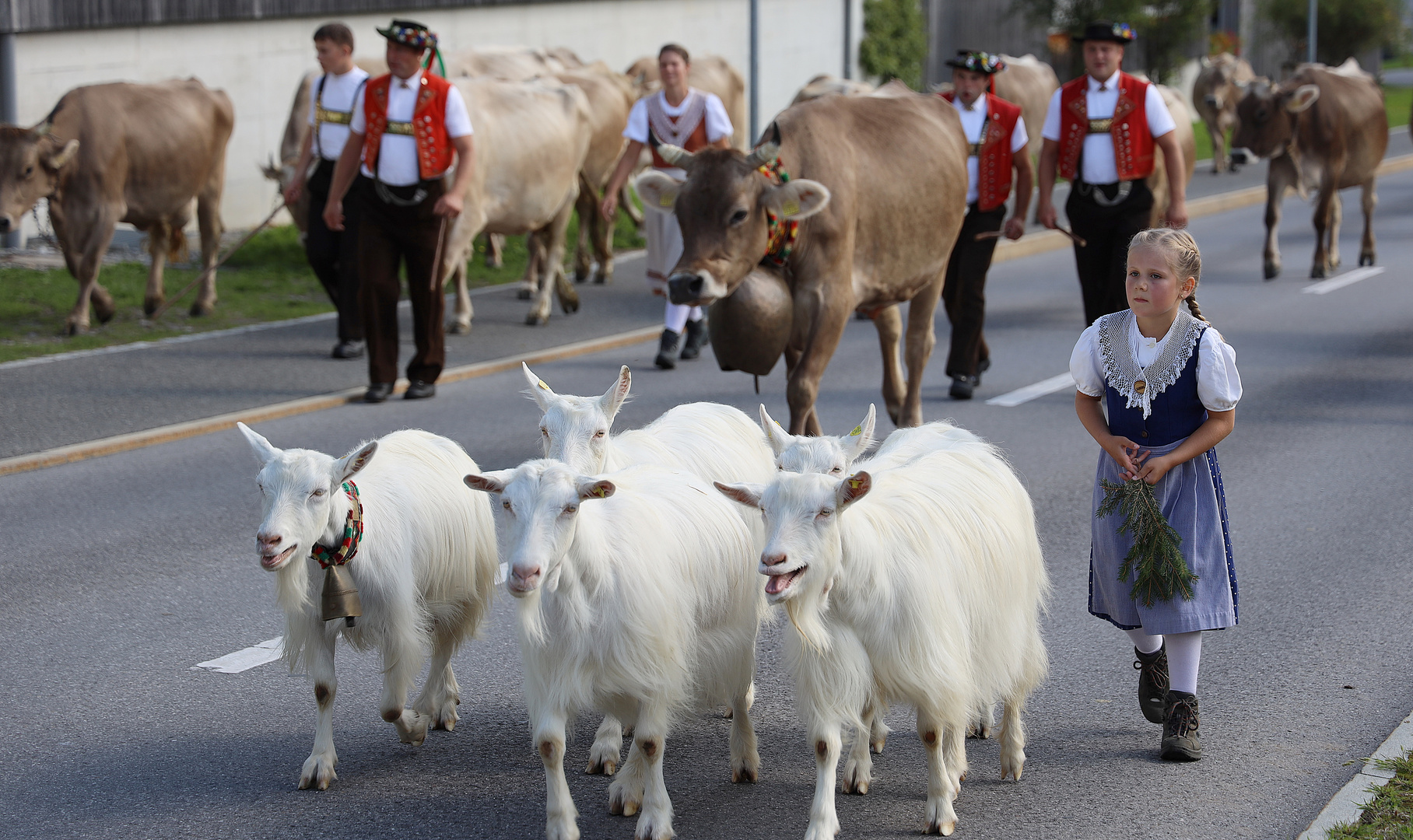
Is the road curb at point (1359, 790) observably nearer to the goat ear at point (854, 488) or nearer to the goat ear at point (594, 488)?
the goat ear at point (854, 488)

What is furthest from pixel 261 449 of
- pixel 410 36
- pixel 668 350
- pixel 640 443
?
pixel 668 350

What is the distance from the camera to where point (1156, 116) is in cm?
1004

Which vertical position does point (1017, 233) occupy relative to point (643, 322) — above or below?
above

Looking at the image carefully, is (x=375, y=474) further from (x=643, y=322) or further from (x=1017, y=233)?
(x=643, y=322)

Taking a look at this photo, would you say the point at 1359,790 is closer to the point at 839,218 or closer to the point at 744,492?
the point at 744,492

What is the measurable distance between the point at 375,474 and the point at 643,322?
938 cm

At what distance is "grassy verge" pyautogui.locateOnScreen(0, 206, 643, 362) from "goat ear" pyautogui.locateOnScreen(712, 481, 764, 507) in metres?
9.77

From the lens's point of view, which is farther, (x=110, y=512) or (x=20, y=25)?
(x=20, y=25)

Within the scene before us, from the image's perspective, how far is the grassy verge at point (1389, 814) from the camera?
178 inches

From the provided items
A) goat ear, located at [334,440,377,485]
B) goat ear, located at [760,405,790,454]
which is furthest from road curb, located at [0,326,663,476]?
goat ear, located at [760,405,790,454]

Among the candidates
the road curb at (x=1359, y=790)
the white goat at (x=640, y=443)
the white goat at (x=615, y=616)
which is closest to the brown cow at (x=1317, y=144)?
the white goat at (x=640, y=443)

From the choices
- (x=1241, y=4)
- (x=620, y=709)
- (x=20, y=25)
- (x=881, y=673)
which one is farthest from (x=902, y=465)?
(x=1241, y=4)

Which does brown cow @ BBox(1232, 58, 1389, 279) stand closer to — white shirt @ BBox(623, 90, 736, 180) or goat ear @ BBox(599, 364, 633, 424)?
white shirt @ BBox(623, 90, 736, 180)

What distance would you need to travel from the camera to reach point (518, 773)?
527 centimetres
